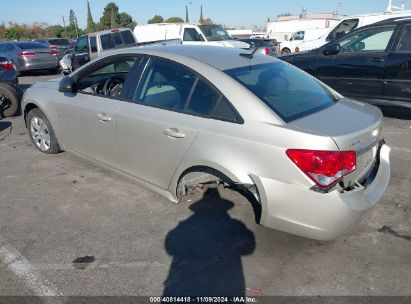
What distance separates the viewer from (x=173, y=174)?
11.2 ft

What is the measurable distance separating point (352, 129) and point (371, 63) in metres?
4.36

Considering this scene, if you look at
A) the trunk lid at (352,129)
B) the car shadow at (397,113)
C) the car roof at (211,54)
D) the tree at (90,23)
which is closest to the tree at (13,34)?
the tree at (90,23)

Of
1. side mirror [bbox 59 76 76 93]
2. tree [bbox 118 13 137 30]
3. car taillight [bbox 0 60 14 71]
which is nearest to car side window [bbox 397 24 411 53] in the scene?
side mirror [bbox 59 76 76 93]

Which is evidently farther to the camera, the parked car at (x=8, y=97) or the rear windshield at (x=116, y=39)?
the rear windshield at (x=116, y=39)

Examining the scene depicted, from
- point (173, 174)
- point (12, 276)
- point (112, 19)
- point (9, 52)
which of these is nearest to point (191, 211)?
point (173, 174)

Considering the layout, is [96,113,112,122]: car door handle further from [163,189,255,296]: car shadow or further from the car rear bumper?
the car rear bumper

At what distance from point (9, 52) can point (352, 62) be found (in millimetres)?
14444

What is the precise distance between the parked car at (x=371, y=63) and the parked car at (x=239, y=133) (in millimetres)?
3246

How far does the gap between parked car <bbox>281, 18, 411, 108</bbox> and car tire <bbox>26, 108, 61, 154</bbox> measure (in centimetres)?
492

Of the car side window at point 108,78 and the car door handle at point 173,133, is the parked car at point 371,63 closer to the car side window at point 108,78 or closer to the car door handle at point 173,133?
the car side window at point 108,78

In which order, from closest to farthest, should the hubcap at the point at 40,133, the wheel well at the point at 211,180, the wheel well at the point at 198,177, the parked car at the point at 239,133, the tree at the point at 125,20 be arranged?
1. the parked car at the point at 239,133
2. the wheel well at the point at 211,180
3. the wheel well at the point at 198,177
4. the hubcap at the point at 40,133
5. the tree at the point at 125,20

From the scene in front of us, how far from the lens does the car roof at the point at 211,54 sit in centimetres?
340

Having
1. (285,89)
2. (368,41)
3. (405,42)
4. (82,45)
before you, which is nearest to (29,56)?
(82,45)

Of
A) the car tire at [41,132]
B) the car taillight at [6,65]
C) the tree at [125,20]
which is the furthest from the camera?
the tree at [125,20]
